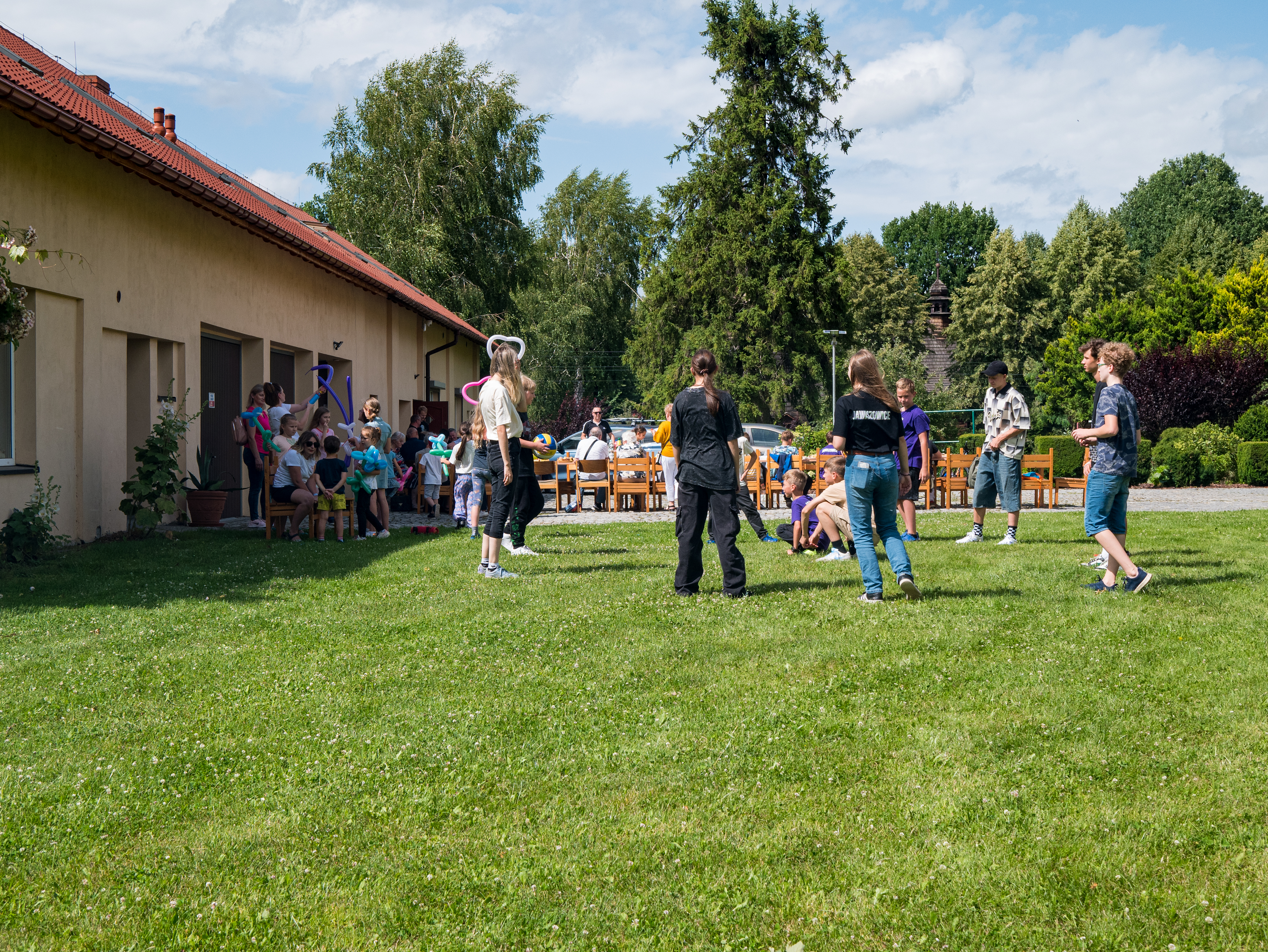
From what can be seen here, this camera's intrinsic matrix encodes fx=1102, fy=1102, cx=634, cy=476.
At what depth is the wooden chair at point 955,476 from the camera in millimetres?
17812

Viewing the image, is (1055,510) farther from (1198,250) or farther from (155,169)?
(1198,250)

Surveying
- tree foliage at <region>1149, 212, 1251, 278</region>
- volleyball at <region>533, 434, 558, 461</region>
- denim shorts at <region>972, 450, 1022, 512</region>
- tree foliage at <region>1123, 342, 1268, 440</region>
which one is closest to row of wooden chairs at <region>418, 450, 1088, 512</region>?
denim shorts at <region>972, 450, 1022, 512</region>

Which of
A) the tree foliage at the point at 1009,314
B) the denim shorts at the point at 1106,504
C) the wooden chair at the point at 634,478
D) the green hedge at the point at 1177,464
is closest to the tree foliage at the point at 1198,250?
the tree foliage at the point at 1009,314

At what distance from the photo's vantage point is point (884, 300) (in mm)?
58562

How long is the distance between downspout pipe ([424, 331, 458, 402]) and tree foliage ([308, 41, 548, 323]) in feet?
16.1

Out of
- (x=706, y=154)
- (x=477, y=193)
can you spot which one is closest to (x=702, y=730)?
(x=477, y=193)

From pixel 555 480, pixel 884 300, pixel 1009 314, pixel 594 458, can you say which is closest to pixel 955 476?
pixel 594 458

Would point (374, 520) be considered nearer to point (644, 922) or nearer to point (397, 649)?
point (397, 649)

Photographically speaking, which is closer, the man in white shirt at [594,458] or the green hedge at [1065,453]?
the man in white shirt at [594,458]

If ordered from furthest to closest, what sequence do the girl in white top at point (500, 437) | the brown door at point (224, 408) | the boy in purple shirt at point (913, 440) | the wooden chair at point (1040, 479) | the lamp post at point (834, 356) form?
the lamp post at point (834, 356) → the wooden chair at point (1040, 479) → the brown door at point (224, 408) → the boy in purple shirt at point (913, 440) → the girl in white top at point (500, 437)

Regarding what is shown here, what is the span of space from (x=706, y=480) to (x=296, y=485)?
22.2 feet

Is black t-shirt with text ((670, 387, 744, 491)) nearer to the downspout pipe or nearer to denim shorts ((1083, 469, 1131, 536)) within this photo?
denim shorts ((1083, 469, 1131, 536))

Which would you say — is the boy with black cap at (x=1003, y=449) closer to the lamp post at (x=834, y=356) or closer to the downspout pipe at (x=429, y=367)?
the downspout pipe at (x=429, y=367)

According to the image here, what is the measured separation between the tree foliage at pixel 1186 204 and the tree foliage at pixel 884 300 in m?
11.5
